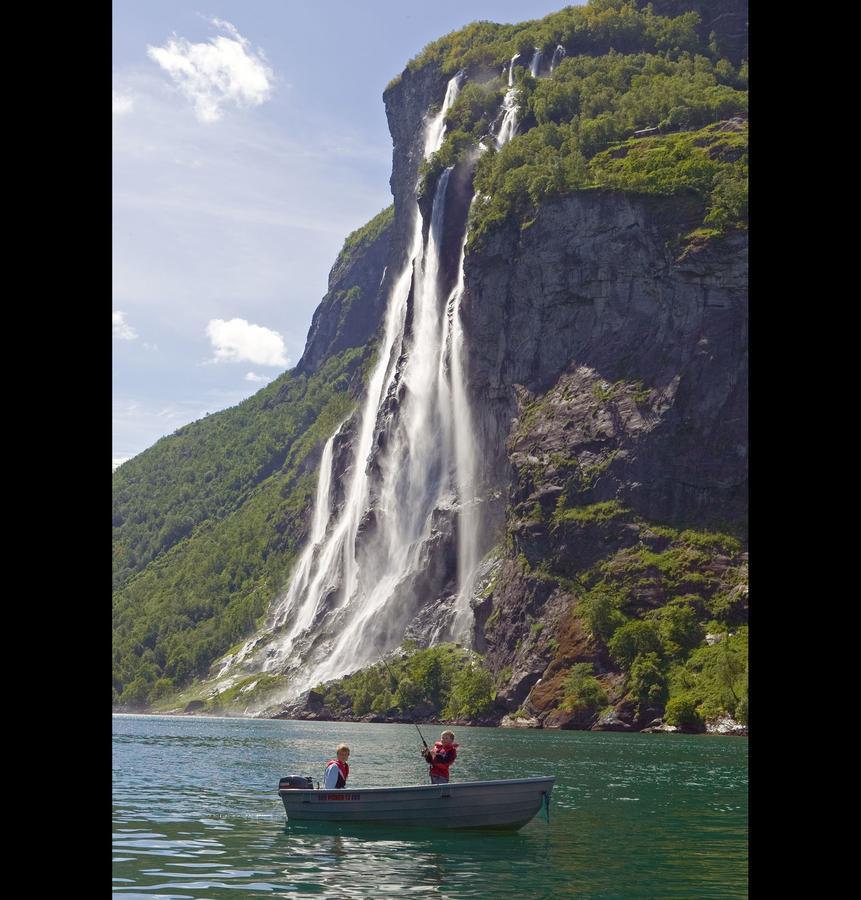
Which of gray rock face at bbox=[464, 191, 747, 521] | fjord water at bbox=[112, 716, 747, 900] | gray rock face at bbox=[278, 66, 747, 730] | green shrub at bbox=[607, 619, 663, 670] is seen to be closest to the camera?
fjord water at bbox=[112, 716, 747, 900]

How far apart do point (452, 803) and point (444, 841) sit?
985 millimetres

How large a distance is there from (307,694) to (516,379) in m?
46.1

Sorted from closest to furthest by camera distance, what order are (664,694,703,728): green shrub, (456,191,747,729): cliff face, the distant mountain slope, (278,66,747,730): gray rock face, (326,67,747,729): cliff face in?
(664,694,703,728): green shrub, the distant mountain slope, (326,67,747,729): cliff face, (456,191,747,729): cliff face, (278,66,747,730): gray rock face

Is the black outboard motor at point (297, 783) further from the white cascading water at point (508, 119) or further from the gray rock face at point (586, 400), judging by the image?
the white cascading water at point (508, 119)

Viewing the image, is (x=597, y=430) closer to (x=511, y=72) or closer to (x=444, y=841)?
(x=511, y=72)

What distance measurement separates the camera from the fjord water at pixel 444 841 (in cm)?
2267

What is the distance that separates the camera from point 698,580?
116 metres

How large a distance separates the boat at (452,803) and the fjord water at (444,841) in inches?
15.5

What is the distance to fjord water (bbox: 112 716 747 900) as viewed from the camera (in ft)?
74.4

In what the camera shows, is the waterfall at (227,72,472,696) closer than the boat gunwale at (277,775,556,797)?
No

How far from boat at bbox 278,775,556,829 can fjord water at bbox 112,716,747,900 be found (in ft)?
1.29

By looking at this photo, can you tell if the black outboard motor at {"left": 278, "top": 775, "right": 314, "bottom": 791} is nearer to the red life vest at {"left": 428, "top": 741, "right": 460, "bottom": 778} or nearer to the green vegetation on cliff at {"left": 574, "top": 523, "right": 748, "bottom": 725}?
the red life vest at {"left": 428, "top": 741, "right": 460, "bottom": 778}

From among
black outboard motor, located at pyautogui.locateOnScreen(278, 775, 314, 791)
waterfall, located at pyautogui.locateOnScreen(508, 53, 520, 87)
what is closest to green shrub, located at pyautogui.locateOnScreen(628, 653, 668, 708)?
black outboard motor, located at pyautogui.locateOnScreen(278, 775, 314, 791)
